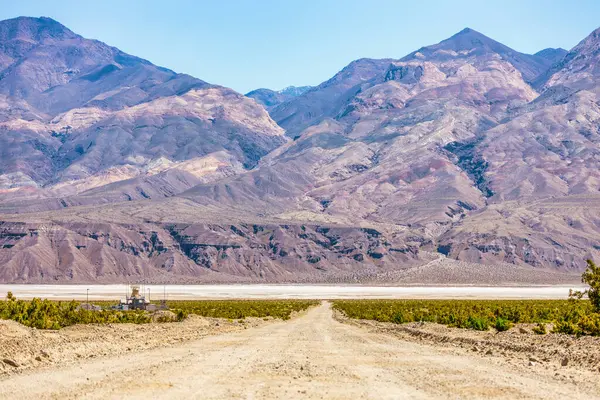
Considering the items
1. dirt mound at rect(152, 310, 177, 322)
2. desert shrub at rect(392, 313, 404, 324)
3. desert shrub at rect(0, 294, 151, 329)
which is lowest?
desert shrub at rect(392, 313, 404, 324)

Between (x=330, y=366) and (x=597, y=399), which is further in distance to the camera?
(x=330, y=366)

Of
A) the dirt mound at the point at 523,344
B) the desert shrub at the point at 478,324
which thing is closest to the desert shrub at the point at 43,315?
the dirt mound at the point at 523,344

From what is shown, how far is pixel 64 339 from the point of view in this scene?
29.2 metres

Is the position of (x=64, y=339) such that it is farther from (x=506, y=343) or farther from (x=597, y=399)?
(x=597, y=399)

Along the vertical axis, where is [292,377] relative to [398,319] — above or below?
above

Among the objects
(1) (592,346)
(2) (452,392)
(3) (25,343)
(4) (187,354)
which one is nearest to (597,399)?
(2) (452,392)

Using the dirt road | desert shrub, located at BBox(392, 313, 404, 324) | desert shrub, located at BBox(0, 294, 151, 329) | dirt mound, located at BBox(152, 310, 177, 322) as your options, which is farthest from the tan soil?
desert shrub, located at BBox(392, 313, 404, 324)

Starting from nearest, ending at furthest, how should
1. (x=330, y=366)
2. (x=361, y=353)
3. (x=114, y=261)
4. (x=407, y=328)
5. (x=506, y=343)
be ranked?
(x=330, y=366) < (x=361, y=353) < (x=506, y=343) < (x=407, y=328) < (x=114, y=261)

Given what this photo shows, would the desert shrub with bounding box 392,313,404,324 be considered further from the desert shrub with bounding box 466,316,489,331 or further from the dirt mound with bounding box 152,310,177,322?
the dirt mound with bounding box 152,310,177,322

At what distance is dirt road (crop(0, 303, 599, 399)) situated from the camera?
17.5 meters

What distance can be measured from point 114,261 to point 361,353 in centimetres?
17602

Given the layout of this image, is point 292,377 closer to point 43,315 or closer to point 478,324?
point 478,324

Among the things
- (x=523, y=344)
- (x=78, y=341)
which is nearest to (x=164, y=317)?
(x=78, y=341)

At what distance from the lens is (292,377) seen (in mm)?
20297
